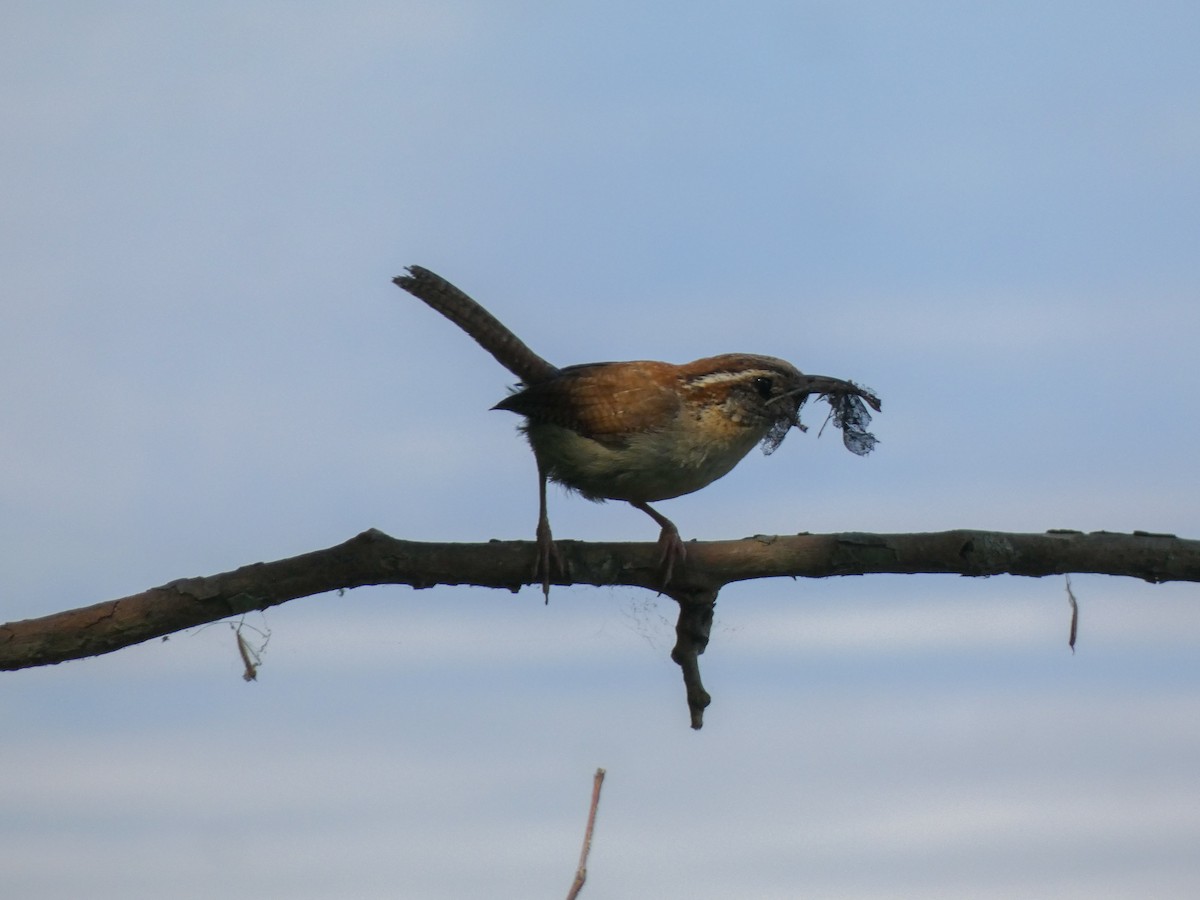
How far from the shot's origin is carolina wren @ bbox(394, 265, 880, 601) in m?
6.17

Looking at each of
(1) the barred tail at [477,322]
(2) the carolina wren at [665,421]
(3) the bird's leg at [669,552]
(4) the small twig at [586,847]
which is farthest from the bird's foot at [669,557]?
(4) the small twig at [586,847]

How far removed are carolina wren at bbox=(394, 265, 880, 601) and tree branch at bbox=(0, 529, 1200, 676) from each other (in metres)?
0.72

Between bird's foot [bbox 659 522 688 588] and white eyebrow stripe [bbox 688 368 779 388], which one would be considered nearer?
bird's foot [bbox 659 522 688 588]

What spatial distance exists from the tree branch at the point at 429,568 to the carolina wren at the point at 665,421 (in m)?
0.72

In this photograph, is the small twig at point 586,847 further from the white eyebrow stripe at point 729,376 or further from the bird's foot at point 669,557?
the white eyebrow stripe at point 729,376

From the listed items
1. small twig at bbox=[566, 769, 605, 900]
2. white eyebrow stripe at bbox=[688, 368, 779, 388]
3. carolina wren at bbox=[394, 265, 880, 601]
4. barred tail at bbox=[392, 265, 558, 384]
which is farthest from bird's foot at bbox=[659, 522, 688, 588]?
small twig at bbox=[566, 769, 605, 900]

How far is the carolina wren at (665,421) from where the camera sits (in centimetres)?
617

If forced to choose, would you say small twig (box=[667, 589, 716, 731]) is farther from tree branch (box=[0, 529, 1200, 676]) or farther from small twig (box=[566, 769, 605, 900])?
small twig (box=[566, 769, 605, 900])

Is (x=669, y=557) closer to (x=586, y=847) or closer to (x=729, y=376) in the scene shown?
(x=729, y=376)

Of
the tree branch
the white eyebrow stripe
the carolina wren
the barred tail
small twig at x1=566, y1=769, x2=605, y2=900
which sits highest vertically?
the barred tail

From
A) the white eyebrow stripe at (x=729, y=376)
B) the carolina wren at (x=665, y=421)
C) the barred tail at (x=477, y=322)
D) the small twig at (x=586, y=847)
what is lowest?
the small twig at (x=586, y=847)

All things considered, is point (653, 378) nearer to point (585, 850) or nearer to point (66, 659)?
point (66, 659)

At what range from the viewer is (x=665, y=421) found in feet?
20.2

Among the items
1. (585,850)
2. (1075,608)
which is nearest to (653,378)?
(1075,608)
